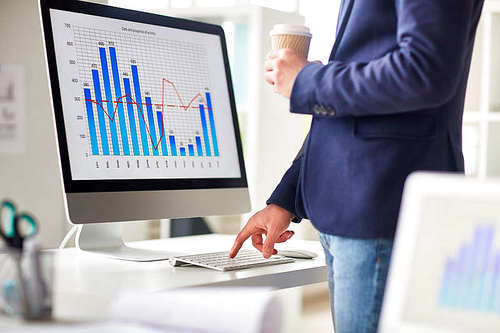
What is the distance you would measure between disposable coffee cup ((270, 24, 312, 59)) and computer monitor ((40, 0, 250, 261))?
44 centimetres

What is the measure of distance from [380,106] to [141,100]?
662mm

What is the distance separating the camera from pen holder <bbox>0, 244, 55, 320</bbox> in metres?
0.79

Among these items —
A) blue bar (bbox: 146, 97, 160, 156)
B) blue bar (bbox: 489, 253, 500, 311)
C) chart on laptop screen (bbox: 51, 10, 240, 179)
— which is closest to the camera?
blue bar (bbox: 489, 253, 500, 311)

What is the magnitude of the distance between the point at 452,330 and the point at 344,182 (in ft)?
1.60

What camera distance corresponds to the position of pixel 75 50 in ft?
4.76

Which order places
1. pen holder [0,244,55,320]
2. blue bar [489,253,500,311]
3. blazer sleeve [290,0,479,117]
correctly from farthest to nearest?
1. blazer sleeve [290,0,479,117]
2. pen holder [0,244,55,320]
3. blue bar [489,253,500,311]

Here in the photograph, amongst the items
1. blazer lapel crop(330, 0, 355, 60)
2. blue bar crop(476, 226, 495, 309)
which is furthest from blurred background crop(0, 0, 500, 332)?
blue bar crop(476, 226, 495, 309)

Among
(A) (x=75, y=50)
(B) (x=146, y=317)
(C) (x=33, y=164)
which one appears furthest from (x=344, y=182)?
(C) (x=33, y=164)

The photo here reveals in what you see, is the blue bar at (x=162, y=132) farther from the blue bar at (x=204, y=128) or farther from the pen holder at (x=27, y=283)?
the pen holder at (x=27, y=283)

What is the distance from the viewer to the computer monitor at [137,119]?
1.42 m

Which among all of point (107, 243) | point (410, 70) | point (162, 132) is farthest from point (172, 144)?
point (410, 70)

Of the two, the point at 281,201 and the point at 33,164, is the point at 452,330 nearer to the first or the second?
the point at 281,201

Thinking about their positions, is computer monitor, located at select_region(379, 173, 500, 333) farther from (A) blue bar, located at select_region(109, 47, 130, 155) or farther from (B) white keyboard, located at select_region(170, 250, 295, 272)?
(A) blue bar, located at select_region(109, 47, 130, 155)

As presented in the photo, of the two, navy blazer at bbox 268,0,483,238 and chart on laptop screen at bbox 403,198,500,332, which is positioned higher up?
navy blazer at bbox 268,0,483,238
